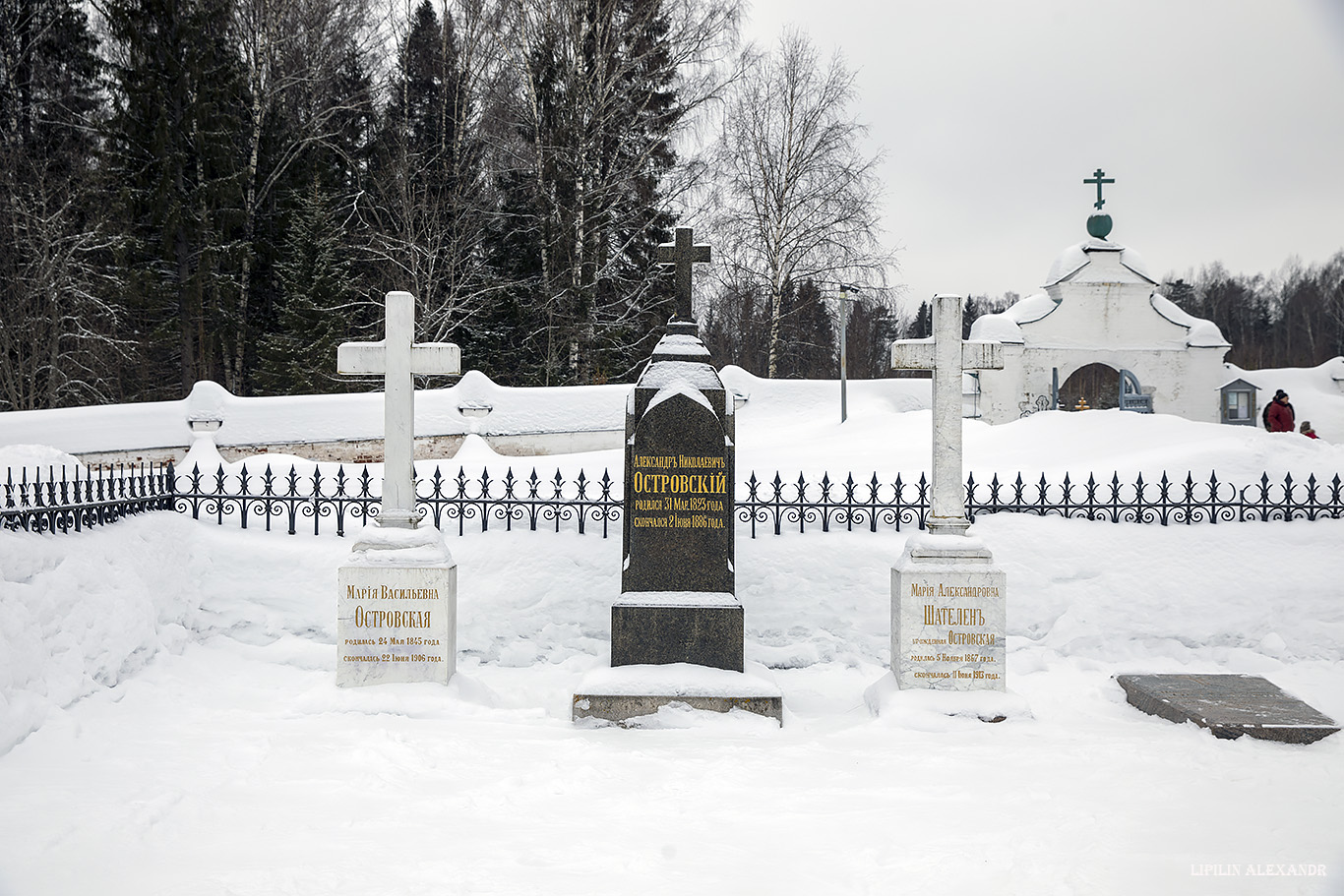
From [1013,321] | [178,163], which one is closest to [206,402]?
[178,163]

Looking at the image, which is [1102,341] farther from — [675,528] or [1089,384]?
[1089,384]

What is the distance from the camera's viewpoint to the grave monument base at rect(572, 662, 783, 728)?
5254mm

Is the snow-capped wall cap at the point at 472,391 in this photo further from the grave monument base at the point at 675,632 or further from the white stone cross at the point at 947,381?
the white stone cross at the point at 947,381

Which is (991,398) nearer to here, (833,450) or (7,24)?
(833,450)

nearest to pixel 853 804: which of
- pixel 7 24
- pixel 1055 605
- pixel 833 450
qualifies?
pixel 1055 605

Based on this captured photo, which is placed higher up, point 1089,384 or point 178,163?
point 178,163

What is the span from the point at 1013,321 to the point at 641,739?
56.1ft

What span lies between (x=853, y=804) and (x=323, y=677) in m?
3.70

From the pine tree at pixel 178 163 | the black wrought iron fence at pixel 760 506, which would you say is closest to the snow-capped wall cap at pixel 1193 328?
the black wrought iron fence at pixel 760 506

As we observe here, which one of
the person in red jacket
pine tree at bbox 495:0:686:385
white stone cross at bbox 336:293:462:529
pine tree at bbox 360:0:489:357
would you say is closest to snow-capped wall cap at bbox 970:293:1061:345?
the person in red jacket

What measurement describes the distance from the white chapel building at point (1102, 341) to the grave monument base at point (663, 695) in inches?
598

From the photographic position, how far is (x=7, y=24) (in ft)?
61.4

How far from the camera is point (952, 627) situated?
5.61m

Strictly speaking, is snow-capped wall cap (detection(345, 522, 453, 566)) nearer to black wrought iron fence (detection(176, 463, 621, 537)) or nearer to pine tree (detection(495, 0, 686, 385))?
black wrought iron fence (detection(176, 463, 621, 537))
